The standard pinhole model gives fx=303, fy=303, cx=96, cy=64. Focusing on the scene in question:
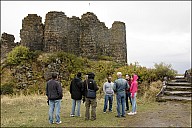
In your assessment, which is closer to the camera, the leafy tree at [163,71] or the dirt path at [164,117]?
the dirt path at [164,117]

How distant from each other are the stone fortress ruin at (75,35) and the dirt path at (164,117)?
13914 mm

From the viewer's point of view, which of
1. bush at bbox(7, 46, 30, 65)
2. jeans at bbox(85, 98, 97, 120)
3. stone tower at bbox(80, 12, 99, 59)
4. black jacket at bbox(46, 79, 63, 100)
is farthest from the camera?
stone tower at bbox(80, 12, 99, 59)

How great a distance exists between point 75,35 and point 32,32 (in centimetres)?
400

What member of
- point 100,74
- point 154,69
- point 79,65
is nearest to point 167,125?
point 154,69

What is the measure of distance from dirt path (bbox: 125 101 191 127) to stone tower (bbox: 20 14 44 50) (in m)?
15.9

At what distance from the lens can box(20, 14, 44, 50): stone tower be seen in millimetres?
28000

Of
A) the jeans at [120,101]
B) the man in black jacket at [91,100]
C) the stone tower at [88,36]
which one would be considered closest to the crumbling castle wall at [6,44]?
the stone tower at [88,36]

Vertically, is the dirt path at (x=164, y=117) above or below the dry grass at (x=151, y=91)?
below

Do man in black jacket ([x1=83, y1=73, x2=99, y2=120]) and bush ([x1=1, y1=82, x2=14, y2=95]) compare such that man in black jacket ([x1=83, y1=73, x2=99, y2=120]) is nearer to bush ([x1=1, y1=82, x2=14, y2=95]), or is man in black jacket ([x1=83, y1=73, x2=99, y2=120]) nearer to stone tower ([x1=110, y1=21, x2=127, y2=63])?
bush ([x1=1, y1=82, x2=14, y2=95])

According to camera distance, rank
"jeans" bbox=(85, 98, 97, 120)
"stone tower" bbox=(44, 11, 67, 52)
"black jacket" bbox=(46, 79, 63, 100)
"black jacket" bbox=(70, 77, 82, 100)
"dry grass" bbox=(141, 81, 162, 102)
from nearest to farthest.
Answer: "black jacket" bbox=(46, 79, 63, 100) < "jeans" bbox=(85, 98, 97, 120) < "black jacket" bbox=(70, 77, 82, 100) < "dry grass" bbox=(141, 81, 162, 102) < "stone tower" bbox=(44, 11, 67, 52)

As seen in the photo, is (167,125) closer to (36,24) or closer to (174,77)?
(174,77)

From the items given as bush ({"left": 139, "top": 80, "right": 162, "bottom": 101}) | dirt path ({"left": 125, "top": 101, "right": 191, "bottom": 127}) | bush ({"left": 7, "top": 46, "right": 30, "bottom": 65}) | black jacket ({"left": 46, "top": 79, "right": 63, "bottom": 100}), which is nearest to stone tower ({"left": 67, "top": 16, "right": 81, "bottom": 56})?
bush ({"left": 7, "top": 46, "right": 30, "bottom": 65})

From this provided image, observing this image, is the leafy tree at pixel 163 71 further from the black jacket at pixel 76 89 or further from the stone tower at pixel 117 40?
the black jacket at pixel 76 89

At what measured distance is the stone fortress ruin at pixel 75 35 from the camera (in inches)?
1083
